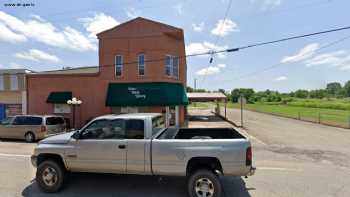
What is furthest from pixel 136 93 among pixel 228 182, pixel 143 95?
pixel 228 182

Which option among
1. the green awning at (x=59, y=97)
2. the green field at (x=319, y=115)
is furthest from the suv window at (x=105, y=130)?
the green field at (x=319, y=115)

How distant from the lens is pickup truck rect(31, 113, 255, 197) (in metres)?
4.79

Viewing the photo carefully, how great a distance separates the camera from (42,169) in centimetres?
550

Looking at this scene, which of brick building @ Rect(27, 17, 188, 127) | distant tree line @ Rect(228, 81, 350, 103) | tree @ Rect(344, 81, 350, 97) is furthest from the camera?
tree @ Rect(344, 81, 350, 97)

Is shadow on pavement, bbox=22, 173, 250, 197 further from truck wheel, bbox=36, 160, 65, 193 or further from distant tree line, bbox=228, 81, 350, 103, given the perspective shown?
distant tree line, bbox=228, 81, 350, 103

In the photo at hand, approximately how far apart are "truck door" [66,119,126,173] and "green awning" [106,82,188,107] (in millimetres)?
10238

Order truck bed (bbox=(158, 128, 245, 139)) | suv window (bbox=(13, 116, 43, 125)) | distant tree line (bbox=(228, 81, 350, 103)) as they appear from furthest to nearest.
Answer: distant tree line (bbox=(228, 81, 350, 103)) < suv window (bbox=(13, 116, 43, 125)) < truck bed (bbox=(158, 128, 245, 139))

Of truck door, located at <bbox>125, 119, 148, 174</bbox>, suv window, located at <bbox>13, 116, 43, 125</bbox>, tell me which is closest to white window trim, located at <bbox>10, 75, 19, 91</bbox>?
suv window, located at <bbox>13, 116, 43, 125</bbox>

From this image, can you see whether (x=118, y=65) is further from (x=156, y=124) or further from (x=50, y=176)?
(x=50, y=176)

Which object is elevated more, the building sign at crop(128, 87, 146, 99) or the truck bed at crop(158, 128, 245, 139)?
the building sign at crop(128, 87, 146, 99)

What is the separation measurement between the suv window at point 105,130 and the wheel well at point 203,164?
5.53ft

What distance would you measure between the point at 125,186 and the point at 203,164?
6.91ft

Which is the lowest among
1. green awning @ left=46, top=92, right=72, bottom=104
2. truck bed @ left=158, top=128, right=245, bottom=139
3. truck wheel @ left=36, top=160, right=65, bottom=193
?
truck wheel @ left=36, top=160, right=65, bottom=193

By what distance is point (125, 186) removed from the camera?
576 centimetres
